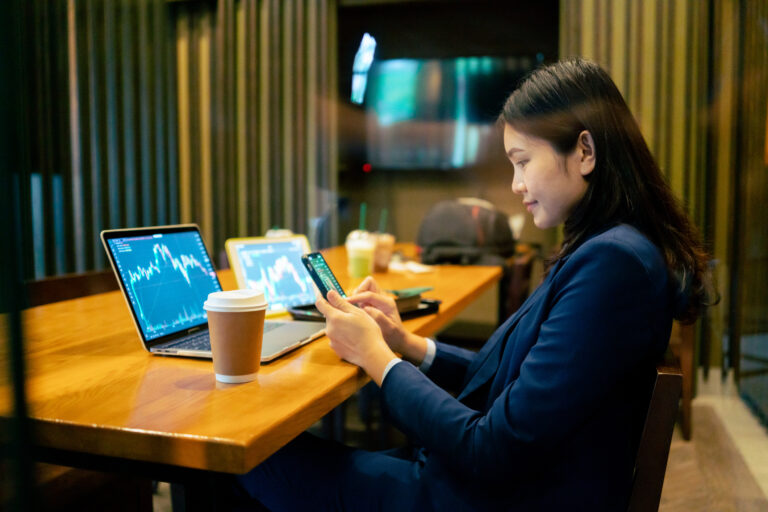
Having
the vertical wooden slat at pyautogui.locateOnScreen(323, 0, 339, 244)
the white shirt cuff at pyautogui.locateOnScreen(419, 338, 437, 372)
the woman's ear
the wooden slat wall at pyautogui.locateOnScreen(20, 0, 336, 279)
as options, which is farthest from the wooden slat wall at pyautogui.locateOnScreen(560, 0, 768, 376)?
the woman's ear

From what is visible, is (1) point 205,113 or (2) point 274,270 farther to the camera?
(1) point 205,113

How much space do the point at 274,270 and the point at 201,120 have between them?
3112 mm

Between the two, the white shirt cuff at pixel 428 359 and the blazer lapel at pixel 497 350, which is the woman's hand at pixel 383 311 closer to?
the white shirt cuff at pixel 428 359

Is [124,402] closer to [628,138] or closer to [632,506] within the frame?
[632,506]

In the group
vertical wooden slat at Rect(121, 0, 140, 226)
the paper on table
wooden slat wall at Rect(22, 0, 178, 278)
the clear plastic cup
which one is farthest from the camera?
vertical wooden slat at Rect(121, 0, 140, 226)

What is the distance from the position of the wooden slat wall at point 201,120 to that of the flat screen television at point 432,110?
0.74 m

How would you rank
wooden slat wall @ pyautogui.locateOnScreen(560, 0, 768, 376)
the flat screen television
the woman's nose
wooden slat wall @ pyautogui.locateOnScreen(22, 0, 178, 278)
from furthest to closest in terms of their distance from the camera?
1. the flat screen television
2. wooden slat wall @ pyautogui.locateOnScreen(22, 0, 178, 278)
3. wooden slat wall @ pyautogui.locateOnScreen(560, 0, 768, 376)
4. the woman's nose

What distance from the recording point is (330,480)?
938mm

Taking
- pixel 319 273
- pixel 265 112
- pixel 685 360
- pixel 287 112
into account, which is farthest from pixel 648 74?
pixel 319 273

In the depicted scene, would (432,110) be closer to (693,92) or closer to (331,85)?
(331,85)

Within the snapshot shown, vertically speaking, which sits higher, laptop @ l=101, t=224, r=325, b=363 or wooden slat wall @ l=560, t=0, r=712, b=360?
wooden slat wall @ l=560, t=0, r=712, b=360

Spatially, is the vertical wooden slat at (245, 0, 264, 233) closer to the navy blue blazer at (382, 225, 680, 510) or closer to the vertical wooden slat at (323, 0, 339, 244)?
the vertical wooden slat at (323, 0, 339, 244)

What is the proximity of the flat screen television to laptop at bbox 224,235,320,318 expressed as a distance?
122 inches

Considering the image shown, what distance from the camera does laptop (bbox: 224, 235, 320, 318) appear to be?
1.36 metres
